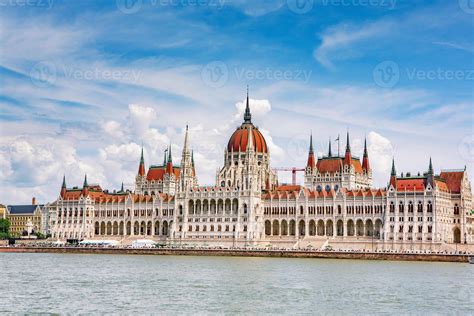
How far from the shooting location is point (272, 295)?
61.9m

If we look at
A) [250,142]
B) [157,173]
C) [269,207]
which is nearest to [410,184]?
[269,207]

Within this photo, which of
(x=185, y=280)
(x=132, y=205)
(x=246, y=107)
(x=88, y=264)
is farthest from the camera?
(x=246, y=107)

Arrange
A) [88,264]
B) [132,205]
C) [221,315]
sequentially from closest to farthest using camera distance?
[221,315] → [88,264] → [132,205]

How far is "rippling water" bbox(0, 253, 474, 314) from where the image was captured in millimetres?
54625

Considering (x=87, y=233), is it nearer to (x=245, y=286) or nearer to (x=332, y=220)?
(x=332, y=220)

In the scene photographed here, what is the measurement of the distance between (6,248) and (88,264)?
51141mm

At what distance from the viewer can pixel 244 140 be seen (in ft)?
541

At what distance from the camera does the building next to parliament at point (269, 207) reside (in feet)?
427

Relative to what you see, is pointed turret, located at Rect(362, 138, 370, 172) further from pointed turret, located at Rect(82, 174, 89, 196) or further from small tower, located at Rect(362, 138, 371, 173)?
pointed turret, located at Rect(82, 174, 89, 196)

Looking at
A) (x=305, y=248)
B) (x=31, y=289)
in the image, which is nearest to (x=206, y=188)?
(x=305, y=248)

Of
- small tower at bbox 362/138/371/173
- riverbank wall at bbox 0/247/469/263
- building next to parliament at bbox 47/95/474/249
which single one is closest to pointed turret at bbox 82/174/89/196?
building next to parliament at bbox 47/95/474/249

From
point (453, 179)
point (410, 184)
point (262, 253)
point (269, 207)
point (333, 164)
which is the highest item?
point (333, 164)

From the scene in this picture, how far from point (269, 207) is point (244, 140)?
22.9 m

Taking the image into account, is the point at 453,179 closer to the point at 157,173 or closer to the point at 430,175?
the point at 430,175
